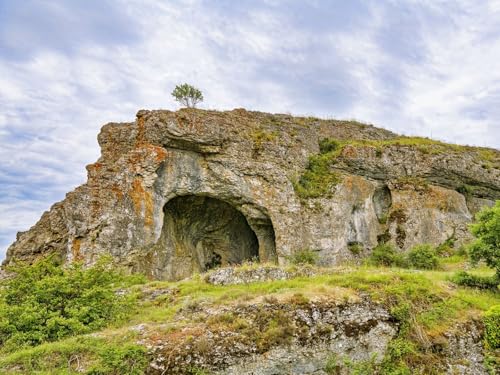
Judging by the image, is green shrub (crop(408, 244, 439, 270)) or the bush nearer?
green shrub (crop(408, 244, 439, 270))

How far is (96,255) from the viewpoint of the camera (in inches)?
771

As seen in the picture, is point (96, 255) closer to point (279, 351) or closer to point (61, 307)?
point (61, 307)

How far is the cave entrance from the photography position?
985 inches

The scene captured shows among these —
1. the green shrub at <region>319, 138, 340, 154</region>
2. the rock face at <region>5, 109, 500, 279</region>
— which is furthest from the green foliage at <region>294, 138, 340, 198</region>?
the green shrub at <region>319, 138, 340, 154</region>

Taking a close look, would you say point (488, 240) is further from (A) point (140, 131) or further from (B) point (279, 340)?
(A) point (140, 131)

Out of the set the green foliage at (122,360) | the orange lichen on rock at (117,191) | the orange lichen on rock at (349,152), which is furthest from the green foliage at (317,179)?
the green foliage at (122,360)

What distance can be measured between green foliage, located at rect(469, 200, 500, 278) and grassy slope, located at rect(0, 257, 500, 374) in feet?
4.08

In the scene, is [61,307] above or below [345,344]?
above

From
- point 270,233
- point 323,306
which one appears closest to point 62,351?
point 323,306

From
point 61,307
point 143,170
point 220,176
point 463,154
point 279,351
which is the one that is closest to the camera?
point 279,351

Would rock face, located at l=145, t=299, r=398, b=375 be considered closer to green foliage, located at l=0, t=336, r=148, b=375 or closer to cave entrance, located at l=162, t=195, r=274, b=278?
green foliage, located at l=0, t=336, r=148, b=375

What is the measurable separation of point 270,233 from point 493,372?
48.1 feet

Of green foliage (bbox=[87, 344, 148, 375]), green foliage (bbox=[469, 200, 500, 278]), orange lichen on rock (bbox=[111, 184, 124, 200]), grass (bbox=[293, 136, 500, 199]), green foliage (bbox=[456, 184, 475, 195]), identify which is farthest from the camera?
green foliage (bbox=[456, 184, 475, 195])

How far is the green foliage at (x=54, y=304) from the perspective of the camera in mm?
11719
